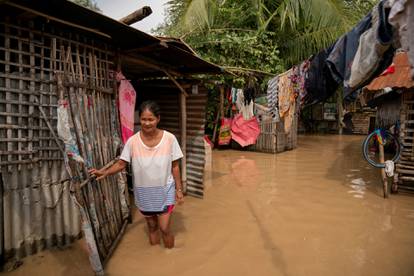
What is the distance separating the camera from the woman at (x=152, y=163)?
3121mm

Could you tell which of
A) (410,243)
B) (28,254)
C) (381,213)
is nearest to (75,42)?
(28,254)

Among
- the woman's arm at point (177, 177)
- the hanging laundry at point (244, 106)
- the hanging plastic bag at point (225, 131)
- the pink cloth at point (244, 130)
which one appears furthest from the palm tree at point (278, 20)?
the woman's arm at point (177, 177)

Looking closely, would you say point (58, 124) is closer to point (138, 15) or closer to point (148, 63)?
point (138, 15)

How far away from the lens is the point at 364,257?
3.53 m

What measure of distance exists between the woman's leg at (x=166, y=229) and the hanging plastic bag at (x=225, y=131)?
7.44 m

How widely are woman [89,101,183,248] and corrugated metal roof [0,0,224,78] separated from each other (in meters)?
0.98

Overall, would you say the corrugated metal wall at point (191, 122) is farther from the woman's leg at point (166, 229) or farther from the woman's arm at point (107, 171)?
the woman's arm at point (107, 171)

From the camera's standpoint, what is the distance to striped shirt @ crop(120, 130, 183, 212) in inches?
125

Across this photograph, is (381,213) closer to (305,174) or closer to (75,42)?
(305,174)

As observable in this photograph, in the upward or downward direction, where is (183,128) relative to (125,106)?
downward

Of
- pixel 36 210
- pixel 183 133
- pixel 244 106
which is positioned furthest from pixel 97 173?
pixel 244 106

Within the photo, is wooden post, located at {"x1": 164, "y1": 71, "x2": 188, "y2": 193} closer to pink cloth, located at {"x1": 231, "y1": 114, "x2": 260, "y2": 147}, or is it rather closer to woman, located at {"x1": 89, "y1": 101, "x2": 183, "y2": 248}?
woman, located at {"x1": 89, "y1": 101, "x2": 183, "y2": 248}

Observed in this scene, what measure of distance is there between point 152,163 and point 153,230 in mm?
977

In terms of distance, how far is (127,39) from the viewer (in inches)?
152
